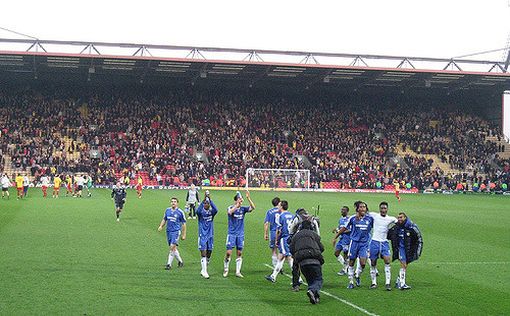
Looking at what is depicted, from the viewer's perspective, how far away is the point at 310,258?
11.9 meters

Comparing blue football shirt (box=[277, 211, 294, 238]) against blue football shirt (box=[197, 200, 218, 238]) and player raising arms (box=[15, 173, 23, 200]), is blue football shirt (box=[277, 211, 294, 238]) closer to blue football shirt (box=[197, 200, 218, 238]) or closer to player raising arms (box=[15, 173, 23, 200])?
blue football shirt (box=[197, 200, 218, 238])

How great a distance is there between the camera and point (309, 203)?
39.7 m

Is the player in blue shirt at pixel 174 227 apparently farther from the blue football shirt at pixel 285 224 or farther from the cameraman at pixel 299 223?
the cameraman at pixel 299 223

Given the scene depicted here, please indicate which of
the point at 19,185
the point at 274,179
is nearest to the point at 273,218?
the point at 19,185

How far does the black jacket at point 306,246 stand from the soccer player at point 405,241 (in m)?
2.66

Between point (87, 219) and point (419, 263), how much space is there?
15202 mm

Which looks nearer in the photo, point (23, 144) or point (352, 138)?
point (23, 144)

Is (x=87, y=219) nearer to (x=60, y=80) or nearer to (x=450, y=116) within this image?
(x=60, y=80)

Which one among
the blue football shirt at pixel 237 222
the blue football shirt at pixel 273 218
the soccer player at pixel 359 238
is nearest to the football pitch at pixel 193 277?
the soccer player at pixel 359 238

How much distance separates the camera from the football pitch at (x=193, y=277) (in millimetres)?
11766

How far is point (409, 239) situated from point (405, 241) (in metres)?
0.10

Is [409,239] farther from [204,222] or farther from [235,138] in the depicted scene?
[235,138]

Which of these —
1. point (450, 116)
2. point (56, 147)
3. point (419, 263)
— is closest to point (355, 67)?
point (450, 116)

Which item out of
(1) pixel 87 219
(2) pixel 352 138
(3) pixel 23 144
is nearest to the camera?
(1) pixel 87 219
